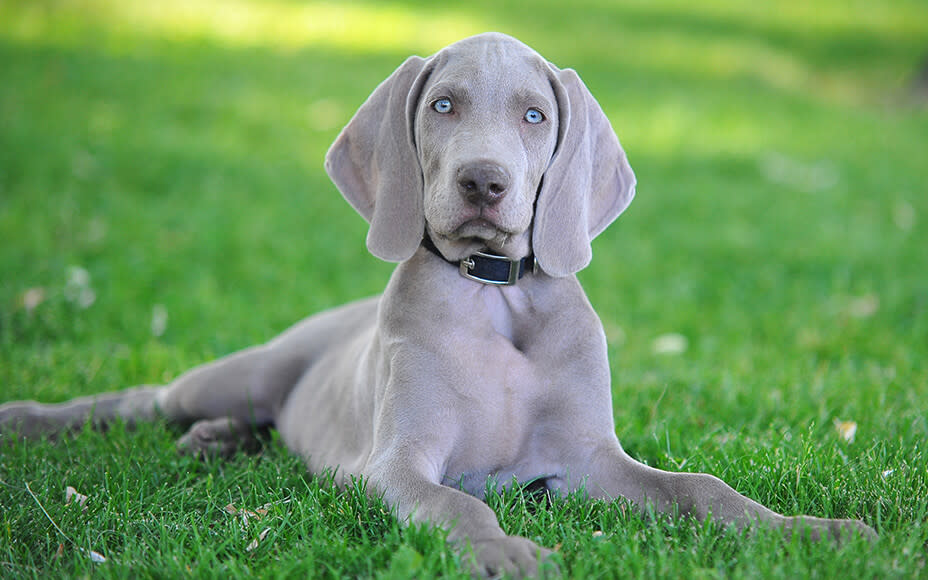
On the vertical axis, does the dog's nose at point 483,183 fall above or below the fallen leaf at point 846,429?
above

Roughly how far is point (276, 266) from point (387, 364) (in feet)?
13.6

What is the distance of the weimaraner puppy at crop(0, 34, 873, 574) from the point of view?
321 cm

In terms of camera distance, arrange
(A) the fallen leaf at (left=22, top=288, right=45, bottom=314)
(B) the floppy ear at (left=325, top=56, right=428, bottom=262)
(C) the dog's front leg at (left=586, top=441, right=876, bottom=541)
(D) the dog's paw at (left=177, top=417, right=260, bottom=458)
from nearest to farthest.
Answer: (C) the dog's front leg at (left=586, top=441, right=876, bottom=541), (B) the floppy ear at (left=325, top=56, right=428, bottom=262), (D) the dog's paw at (left=177, top=417, right=260, bottom=458), (A) the fallen leaf at (left=22, top=288, right=45, bottom=314)

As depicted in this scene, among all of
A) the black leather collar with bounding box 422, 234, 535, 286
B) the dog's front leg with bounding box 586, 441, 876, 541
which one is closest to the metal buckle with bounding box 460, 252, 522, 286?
the black leather collar with bounding box 422, 234, 535, 286

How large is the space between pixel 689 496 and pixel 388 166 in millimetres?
1551

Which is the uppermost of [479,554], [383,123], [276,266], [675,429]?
[383,123]

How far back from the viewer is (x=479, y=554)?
2.71 meters

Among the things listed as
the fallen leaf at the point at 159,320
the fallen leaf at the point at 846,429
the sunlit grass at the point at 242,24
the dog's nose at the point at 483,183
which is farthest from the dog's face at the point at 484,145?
the sunlit grass at the point at 242,24

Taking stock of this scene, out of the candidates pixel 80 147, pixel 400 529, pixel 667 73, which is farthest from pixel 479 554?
pixel 667 73

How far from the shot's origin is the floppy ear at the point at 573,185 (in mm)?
3463

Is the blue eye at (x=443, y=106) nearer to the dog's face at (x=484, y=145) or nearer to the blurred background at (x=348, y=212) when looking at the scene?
the dog's face at (x=484, y=145)

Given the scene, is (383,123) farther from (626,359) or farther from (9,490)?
(626,359)

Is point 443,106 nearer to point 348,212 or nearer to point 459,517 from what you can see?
point 459,517

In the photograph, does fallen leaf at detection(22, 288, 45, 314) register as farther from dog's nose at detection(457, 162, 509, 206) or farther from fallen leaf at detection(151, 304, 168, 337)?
dog's nose at detection(457, 162, 509, 206)
